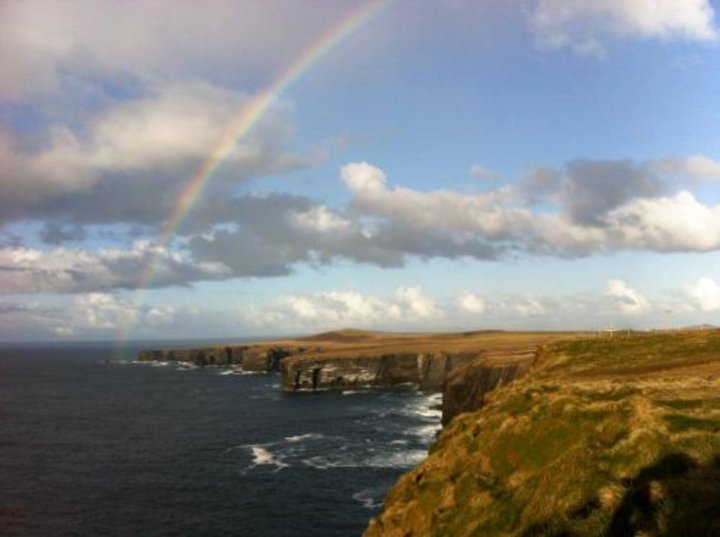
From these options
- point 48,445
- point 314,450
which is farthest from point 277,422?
point 48,445

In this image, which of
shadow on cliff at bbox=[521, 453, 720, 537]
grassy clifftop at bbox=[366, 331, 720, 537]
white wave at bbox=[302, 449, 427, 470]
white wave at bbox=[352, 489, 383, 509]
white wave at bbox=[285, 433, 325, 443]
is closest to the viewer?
shadow on cliff at bbox=[521, 453, 720, 537]

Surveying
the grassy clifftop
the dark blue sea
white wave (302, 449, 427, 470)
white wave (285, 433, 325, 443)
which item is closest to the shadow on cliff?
the grassy clifftop

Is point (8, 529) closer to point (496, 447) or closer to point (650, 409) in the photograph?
point (496, 447)

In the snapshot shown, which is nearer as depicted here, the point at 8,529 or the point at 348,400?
the point at 8,529

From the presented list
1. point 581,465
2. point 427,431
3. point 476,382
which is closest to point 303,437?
point 427,431

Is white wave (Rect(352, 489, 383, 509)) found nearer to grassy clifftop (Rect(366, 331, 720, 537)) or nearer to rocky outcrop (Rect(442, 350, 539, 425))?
grassy clifftop (Rect(366, 331, 720, 537))

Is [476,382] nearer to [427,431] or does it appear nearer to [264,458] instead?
[427,431]

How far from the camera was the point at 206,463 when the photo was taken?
3688 inches

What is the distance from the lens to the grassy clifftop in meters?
22.9

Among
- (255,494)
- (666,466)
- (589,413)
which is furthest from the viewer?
(255,494)

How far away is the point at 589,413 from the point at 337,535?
34.3 meters

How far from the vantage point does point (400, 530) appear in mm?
41312

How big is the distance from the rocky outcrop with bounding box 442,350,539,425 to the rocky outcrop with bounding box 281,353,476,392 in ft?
207

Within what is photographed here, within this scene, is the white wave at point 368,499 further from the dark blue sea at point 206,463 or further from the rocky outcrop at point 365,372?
the rocky outcrop at point 365,372
